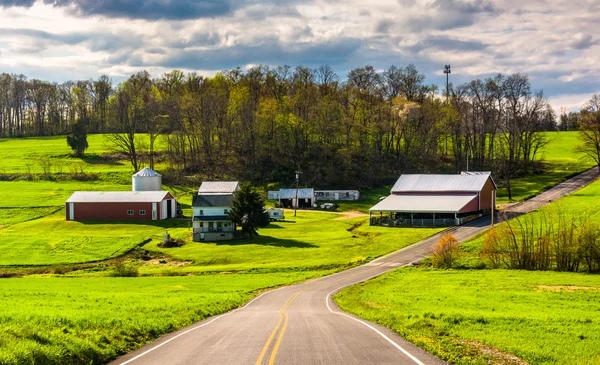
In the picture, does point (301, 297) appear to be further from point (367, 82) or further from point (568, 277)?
point (367, 82)

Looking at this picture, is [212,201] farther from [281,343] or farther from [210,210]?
[281,343]

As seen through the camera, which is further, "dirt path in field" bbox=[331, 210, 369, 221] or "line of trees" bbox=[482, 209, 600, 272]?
"dirt path in field" bbox=[331, 210, 369, 221]

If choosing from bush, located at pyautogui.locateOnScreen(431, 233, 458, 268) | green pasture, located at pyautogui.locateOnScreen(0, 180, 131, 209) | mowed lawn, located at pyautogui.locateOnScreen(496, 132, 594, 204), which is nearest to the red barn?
green pasture, located at pyautogui.locateOnScreen(0, 180, 131, 209)

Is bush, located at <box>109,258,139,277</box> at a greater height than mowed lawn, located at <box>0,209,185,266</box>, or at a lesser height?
lesser

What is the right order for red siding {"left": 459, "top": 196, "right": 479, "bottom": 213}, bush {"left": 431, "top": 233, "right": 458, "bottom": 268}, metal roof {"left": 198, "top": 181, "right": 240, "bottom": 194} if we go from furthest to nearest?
metal roof {"left": 198, "top": 181, "right": 240, "bottom": 194} < red siding {"left": 459, "top": 196, "right": 479, "bottom": 213} < bush {"left": 431, "top": 233, "right": 458, "bottom": 268}

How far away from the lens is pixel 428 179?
278ft

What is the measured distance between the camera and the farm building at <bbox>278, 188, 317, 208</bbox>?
9194cm

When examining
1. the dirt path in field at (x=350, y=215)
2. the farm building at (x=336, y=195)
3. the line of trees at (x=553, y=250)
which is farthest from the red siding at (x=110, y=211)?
the line of trees at (x=553, y=250)

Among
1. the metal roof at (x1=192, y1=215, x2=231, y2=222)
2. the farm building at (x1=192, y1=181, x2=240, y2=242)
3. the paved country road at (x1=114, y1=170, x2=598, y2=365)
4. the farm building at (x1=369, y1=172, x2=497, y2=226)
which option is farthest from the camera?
the farm building at (x1=369, y1=172, x2=497, y2=226)

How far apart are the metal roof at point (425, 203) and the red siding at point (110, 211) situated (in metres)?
32.9

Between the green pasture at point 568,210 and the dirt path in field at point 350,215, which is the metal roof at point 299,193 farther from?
the green pasture at point 568,210

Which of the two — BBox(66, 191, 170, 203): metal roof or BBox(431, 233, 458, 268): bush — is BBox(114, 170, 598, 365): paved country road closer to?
BBox(431, 233, 458, 268): bush

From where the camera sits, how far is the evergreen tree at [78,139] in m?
120

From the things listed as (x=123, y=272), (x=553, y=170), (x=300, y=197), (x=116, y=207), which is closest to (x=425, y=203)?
(x=300, y=197)
